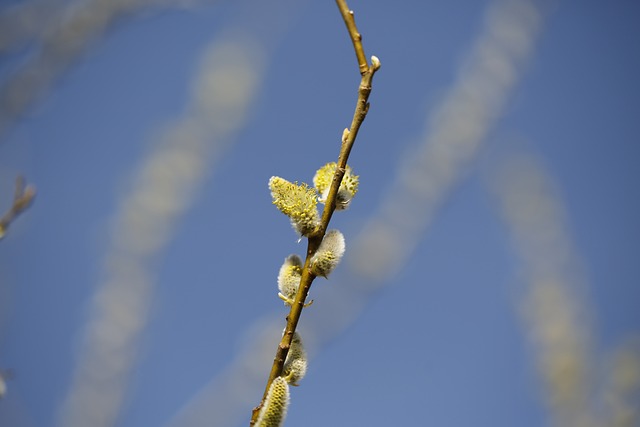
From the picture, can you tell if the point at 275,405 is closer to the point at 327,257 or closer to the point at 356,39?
the point at 327,257

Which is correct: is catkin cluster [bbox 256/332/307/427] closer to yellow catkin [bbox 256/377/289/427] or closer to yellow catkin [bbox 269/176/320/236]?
yellow catkin [bbox 256/377/289/427]


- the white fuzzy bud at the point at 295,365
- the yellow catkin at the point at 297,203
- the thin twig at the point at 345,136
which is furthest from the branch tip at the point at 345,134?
the white fuzzy bud at the point at 295,365

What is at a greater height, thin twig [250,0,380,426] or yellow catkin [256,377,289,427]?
thin twig [250,0,380,426]

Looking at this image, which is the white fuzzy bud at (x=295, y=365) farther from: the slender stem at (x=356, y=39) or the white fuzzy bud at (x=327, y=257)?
the slender stem at (x=356, y=39)

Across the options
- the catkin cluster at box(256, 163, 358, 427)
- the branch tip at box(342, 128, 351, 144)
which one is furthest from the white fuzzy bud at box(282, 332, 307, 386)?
the branch tip at box(342, 128, 351, 144)

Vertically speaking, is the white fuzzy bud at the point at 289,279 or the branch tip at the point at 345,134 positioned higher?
the branch tip at the point at 345,134

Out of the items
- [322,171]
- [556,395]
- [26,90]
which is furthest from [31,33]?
[556,395]

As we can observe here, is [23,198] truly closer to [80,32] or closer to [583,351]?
[80,32]
